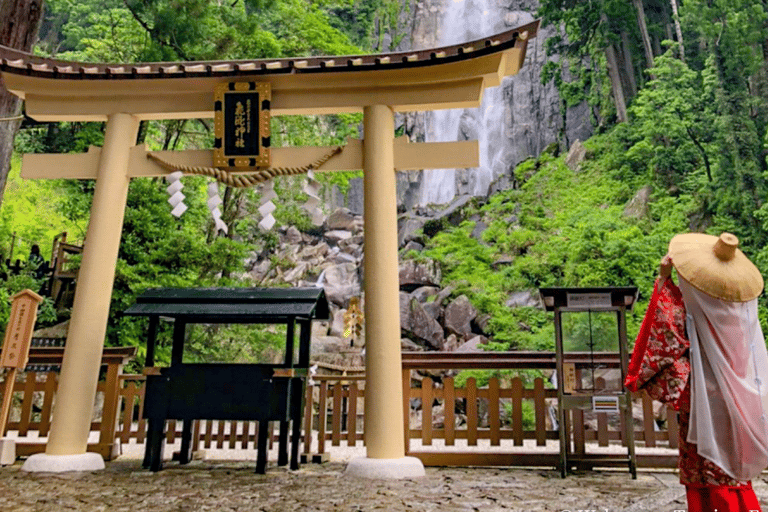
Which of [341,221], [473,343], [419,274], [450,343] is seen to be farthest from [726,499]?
[341,221]

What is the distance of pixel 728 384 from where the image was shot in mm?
3016

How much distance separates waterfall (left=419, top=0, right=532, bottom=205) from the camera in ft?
90.0

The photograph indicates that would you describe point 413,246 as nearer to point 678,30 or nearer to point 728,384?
point 678,30

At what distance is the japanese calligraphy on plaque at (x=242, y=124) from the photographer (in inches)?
245

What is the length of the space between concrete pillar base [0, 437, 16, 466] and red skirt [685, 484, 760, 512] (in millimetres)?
6461

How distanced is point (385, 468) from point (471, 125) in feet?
82.5

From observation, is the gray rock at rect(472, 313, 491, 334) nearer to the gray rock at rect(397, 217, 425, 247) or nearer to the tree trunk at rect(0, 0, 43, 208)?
the gray rock at rect(397, 217, 425, 247)

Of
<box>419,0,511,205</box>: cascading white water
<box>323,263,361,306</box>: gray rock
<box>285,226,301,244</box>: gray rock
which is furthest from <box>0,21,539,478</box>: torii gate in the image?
<box>419,0,511,205</box>: cascading white water

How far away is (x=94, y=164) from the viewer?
642cm

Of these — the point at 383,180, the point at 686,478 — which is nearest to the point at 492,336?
the point at 383,180

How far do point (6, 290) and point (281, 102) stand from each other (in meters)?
9.84

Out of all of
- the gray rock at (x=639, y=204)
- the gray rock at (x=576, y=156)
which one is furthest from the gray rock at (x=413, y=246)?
the gray rock at (x=639, y=204)

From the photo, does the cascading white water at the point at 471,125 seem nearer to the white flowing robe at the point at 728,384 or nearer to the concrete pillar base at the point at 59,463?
the concrete pillar base at the point at 59,463

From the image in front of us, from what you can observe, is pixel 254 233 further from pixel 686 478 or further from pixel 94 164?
pixel 686 478
